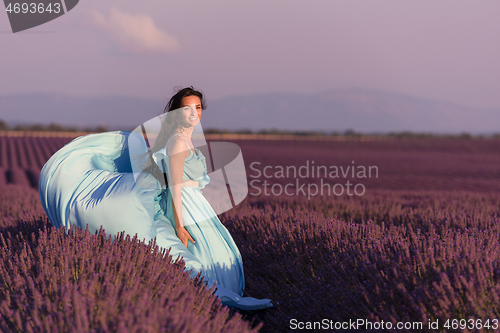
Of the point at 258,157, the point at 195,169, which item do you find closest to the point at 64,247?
the point at 195,169

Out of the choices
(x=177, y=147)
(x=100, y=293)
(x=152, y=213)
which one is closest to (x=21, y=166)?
(x=152, y=213)

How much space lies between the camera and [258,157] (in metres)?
22.6

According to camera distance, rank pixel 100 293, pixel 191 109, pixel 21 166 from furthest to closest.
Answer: pixel 21 166
pixel 191 109
pixel 100 293

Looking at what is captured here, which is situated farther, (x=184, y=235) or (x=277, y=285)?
(x=277, y=285)

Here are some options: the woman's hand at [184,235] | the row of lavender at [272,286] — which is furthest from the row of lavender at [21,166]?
the row of lavender at [272,286]

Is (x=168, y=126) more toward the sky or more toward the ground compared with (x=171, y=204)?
more toward the sky

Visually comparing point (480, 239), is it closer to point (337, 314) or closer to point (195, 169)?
point (337, 314)

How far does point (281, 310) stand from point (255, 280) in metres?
0.59

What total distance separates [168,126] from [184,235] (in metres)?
0.79

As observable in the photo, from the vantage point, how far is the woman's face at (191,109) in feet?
8.75

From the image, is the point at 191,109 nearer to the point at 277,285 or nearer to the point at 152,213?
the point at 152,213

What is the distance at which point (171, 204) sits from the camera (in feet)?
8.98

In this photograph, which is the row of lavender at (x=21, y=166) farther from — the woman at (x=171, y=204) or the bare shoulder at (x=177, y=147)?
the bare shoulder at (x=177, y=147)

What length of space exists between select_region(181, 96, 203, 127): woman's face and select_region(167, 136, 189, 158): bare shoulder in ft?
0.51
